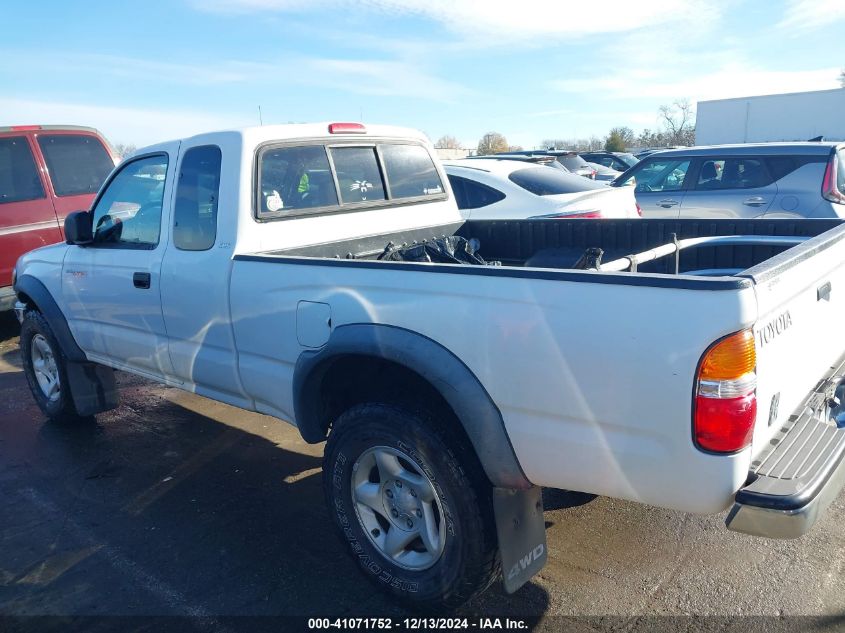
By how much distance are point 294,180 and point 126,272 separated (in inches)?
45.6

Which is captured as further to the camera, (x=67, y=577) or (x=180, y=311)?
(x=180, y=311)

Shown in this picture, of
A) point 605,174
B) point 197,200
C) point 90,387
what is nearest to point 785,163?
point 197,200

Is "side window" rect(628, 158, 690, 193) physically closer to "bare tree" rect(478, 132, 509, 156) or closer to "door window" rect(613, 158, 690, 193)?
"door window" rect(613, 158, 690, 193)

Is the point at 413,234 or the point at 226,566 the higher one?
the point at 413,234

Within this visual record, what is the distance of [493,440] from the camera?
247 cm

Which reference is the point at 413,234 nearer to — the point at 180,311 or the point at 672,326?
the point at 180,311

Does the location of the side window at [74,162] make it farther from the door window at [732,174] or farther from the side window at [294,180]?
the door window at [732,174]

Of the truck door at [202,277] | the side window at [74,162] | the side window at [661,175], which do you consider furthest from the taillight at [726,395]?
the side window at [74,162]

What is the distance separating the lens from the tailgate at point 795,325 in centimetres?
217

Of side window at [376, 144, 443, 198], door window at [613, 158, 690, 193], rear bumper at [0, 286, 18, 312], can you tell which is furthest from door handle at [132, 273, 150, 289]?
door window at [613, 158, 690, 193]

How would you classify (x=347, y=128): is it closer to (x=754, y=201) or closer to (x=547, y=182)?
(x=547, y=182)

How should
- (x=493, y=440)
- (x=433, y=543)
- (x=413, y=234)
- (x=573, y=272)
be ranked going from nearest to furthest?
(x=573, y=272) < (x=493, y=440) < (x=433, y=543) < (x=413, y=234)

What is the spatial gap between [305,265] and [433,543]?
1287 millimetres

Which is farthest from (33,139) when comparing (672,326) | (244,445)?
(672,326)
